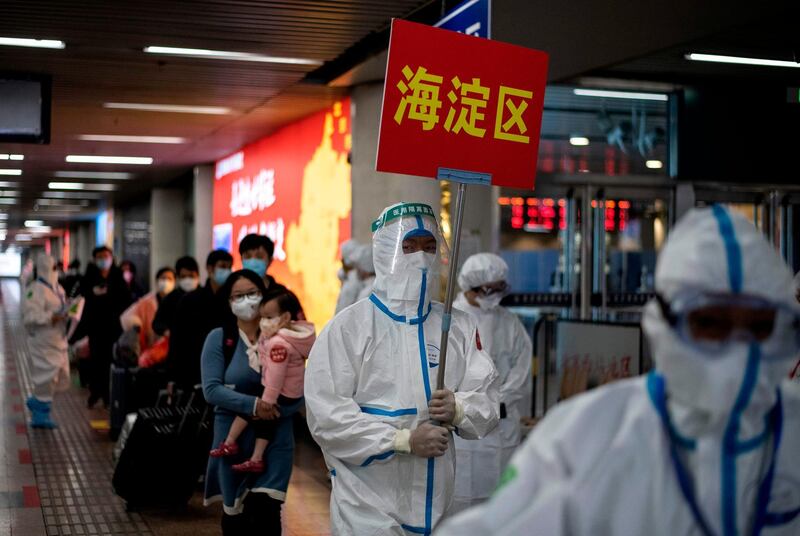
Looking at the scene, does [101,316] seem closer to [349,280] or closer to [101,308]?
[101,308]

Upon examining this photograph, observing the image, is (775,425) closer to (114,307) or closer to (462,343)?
(462,343)

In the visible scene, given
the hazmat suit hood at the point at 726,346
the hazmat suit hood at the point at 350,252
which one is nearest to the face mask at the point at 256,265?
the hazmat suit hood at the point at 350,252

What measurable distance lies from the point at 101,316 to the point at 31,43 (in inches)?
183

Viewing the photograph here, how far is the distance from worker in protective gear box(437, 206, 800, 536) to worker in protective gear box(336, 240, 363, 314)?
262 inches

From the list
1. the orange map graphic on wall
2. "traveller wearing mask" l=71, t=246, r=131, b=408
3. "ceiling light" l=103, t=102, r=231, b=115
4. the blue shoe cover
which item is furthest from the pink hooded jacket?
"traveller wearing mask" l=71, t=246, r=131, b=408

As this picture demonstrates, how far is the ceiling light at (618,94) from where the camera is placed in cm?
993

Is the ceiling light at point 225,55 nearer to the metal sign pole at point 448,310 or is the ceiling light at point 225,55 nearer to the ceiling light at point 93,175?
the metal sign pole at point 448,310

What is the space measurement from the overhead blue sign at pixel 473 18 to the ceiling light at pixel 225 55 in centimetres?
311

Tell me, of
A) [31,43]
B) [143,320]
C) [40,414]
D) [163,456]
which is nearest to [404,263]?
[163,456]

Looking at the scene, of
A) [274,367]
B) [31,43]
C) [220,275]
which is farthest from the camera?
[31,43]

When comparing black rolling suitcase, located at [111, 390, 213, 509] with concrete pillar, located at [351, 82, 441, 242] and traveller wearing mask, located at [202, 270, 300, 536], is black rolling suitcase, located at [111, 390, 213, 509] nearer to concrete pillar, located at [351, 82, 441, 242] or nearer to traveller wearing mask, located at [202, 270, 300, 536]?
traveller wearing mask, located at [202, 270, 300, 536]

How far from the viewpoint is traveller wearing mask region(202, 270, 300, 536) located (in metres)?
4.98

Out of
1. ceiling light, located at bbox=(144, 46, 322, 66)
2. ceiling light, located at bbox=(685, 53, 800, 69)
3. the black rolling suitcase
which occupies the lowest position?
the black rolling suitcase

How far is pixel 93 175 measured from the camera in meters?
19.4
